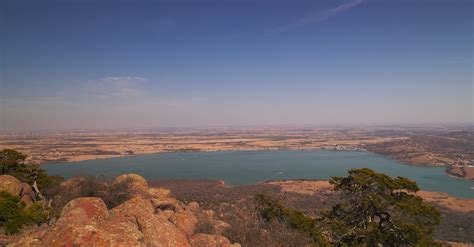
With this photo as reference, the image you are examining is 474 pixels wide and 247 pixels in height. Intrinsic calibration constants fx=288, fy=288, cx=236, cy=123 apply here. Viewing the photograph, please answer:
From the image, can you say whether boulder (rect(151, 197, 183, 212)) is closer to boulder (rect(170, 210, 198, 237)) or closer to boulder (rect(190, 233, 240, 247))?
boulder (rect(170, 210, 198, 237))

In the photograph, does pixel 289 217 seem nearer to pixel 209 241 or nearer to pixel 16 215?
pixel 209 241

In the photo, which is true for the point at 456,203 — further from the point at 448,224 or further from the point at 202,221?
the point at 202,221

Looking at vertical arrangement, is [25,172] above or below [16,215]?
above

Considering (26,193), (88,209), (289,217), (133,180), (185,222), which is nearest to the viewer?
(88,209)

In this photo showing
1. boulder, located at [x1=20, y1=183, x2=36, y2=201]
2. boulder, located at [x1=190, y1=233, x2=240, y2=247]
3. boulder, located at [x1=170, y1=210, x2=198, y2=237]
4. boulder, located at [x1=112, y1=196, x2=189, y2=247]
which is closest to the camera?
boulder, located at [x1=112, y1=196, x2=189, y2=247]

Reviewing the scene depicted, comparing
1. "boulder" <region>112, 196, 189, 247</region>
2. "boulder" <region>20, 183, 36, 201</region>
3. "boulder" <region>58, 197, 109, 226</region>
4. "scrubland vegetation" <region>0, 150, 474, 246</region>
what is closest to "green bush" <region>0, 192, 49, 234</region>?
"scrubland vegetation" <region>0, 150, 474, 246</region>

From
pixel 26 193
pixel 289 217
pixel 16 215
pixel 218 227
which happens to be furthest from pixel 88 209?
pixel 289 217

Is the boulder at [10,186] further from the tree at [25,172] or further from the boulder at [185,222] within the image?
the boulder at [185,222]
